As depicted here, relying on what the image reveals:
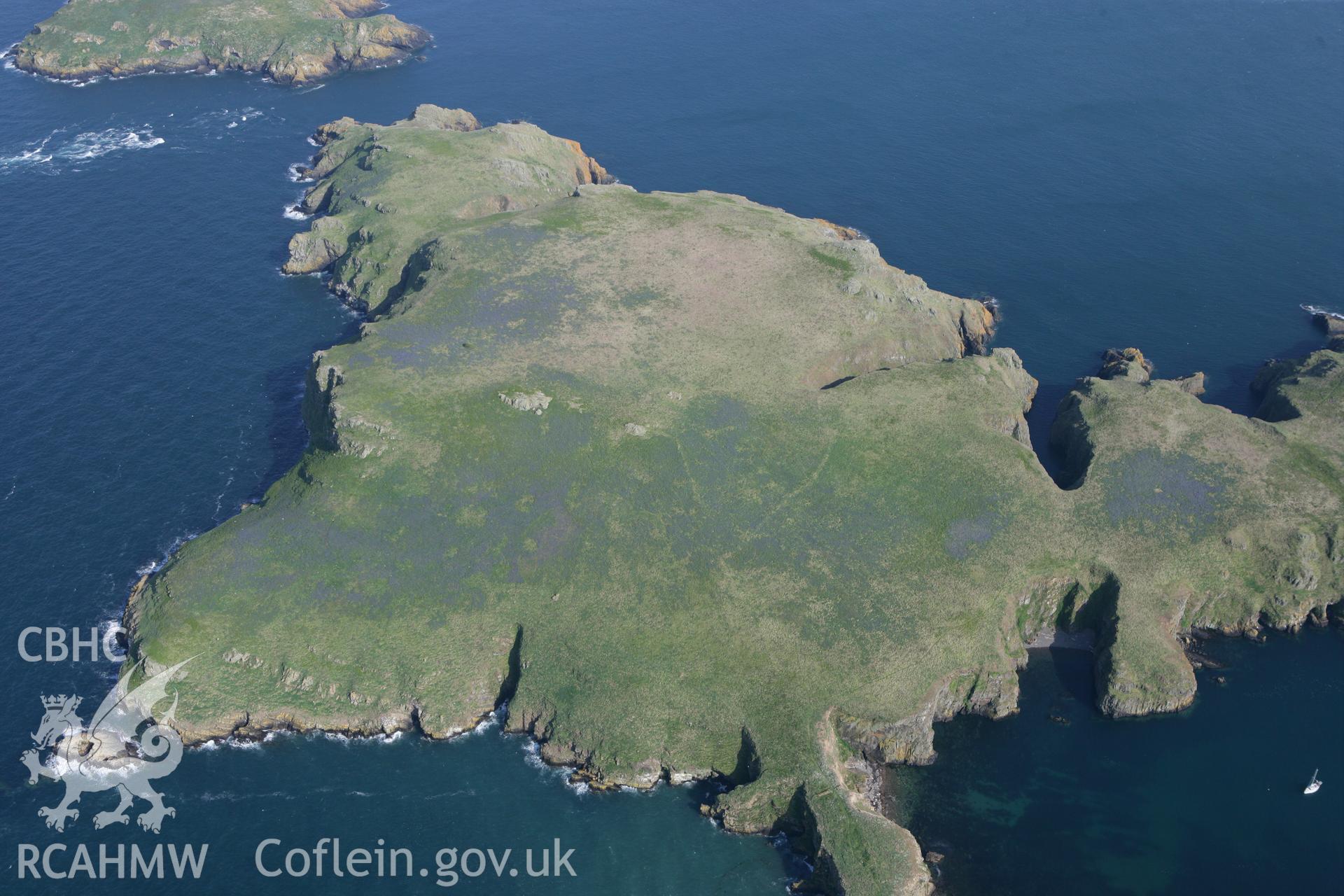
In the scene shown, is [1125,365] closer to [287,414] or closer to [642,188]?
[642,188]

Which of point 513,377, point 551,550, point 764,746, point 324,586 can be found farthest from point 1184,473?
point 324,586

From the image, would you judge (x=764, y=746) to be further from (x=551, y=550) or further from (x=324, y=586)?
(x=324, y=586)

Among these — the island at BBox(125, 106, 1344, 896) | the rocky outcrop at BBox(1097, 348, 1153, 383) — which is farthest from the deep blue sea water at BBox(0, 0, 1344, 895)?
the island at BBox(125, 106, 1344, 896)

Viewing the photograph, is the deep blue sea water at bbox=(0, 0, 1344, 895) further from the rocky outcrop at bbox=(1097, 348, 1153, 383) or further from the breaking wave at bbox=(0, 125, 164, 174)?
the rocky outcrop at bbox=(1097, 348, 1153, 383)

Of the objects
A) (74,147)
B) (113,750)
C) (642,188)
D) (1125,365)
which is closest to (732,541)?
(113,750)

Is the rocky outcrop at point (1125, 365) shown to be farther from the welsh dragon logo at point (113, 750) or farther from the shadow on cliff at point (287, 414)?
the welsh dragon logo at point (113, 750)

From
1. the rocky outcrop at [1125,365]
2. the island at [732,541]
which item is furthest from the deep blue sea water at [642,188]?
the island at [732,541]
